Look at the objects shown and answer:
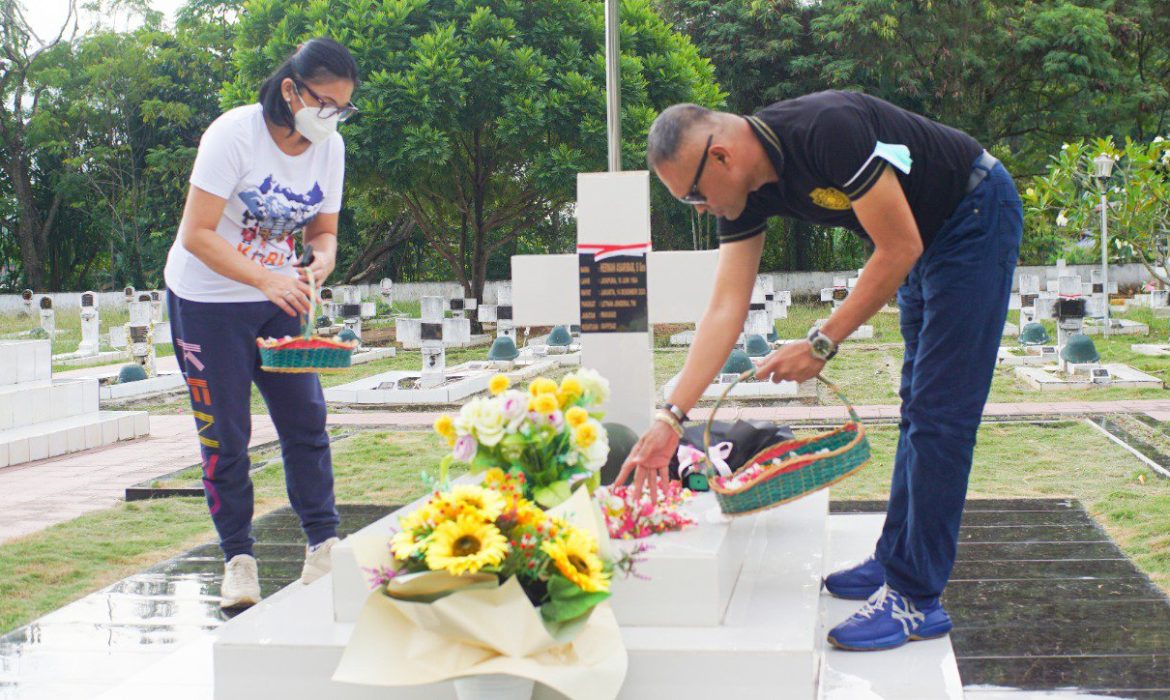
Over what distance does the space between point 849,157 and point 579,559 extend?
107 centimetres

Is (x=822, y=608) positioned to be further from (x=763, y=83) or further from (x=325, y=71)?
(x=763, y=83)

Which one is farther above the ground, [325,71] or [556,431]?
[325,71]

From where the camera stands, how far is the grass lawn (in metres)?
4.40

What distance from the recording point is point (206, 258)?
3.28 m

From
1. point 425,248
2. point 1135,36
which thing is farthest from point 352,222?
point 1135,36

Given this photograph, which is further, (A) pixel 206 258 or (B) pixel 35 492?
(B) pixel 35 492

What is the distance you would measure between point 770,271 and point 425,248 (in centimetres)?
939

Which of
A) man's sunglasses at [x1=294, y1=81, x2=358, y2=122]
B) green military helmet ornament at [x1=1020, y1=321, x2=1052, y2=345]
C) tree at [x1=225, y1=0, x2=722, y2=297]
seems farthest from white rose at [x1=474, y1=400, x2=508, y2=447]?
tree at [x1=225, y1=0, x2=722, y2=297]

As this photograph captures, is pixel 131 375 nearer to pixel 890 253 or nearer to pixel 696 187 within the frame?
pixel 696 187

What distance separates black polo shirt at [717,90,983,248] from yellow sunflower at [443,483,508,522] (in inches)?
41.3

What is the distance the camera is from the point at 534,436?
2486mm

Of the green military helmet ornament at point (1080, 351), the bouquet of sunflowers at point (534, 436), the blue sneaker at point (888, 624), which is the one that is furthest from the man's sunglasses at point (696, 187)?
the green military helmet ornament at point (1080, 351)

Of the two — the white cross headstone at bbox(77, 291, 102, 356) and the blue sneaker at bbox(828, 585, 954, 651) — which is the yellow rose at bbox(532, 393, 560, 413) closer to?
the blue sneaker at bbox(828, 585, 954, 651)

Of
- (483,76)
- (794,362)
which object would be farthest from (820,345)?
(483,76)
